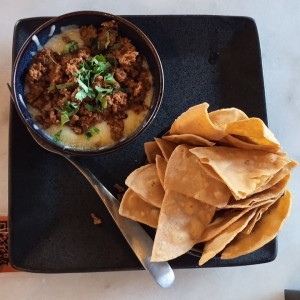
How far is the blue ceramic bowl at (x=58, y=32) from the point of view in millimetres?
1282

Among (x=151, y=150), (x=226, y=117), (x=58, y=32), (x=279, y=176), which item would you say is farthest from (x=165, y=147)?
(x=58, y=32)

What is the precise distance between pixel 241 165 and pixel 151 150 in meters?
0.22

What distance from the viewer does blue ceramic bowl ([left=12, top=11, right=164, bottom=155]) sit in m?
1.28

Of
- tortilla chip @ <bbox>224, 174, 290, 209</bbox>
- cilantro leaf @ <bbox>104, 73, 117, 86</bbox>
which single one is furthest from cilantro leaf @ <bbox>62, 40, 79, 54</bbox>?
tortilla chip @ <bbox>224, 174, 290, 209</bbox>

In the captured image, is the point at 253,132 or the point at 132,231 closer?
the point at 253,132

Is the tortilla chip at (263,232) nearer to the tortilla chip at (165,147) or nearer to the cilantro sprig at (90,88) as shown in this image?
the tortilla chip at (165,147)

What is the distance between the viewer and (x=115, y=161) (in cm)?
139

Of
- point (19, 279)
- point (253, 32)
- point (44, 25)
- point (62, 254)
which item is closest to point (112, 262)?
point (62, 254)

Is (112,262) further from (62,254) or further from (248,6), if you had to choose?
(248,6)

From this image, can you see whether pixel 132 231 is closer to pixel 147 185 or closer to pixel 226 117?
pixel 147 185

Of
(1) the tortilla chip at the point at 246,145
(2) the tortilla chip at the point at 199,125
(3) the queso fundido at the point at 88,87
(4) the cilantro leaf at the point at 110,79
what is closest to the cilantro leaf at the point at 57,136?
(3) the queso fundido at the point at 88,87

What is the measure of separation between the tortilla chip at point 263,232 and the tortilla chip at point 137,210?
0.18 meters

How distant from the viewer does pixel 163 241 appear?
1.19 metres

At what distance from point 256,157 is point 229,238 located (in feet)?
0.61
